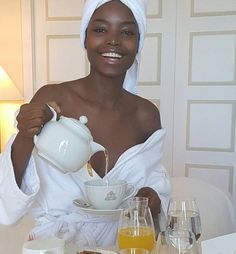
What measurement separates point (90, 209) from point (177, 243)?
0.26 metres

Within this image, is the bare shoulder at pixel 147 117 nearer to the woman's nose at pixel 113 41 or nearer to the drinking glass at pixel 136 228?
the woman's nose at pixel 113 41

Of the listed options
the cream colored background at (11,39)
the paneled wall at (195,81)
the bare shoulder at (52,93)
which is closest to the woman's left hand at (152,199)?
the bare shoulder at (52,93)

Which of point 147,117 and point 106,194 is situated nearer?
point 106,194

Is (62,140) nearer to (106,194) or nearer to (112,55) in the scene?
(106,194)

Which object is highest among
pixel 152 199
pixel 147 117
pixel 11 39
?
pixel 11 39

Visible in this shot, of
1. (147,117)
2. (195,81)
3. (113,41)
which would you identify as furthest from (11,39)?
(113,41)

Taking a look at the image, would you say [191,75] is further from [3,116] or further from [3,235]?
[3,235]

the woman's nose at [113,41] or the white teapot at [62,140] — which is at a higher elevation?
the woman's nose at [113,41]

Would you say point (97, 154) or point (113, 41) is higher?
point (113, 41)

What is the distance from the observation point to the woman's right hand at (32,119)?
794 millimetres

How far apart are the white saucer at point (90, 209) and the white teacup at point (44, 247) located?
7.0 inches

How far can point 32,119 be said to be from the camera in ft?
2.62

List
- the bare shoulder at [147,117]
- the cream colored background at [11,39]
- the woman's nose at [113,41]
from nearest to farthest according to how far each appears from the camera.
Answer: the woman's nose at [113,41], the bare shoulder at [147,117], the cream colored background at [11,39]

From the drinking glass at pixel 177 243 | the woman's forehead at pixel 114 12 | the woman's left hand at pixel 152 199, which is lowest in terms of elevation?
the woman's left hand at pixel 152 199
